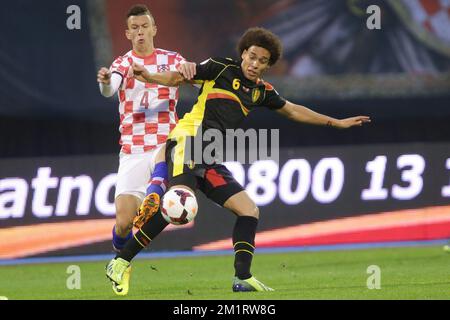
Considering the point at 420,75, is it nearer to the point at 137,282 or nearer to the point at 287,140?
the point at 287,140

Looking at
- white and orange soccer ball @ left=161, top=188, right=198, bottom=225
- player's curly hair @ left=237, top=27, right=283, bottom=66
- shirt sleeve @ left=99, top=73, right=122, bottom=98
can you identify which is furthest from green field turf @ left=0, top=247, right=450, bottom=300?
player's curly hair @ left=237, top=27, right=283, bottom=66

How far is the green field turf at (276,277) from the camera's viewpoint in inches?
318

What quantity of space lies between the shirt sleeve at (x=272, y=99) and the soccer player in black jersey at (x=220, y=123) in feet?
0.11

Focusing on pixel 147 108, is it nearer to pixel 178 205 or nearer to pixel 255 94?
pixel 255 94

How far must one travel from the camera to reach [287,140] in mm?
13492

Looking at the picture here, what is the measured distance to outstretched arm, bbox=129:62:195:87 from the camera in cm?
807

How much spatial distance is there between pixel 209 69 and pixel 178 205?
98 centimetres

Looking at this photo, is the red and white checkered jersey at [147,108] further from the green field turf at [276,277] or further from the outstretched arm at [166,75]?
the outstretched arm at [166,75]

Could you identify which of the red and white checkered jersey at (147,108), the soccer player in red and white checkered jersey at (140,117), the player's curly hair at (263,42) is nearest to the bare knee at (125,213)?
the soccer player in red and white checkered jersey at (140,117)

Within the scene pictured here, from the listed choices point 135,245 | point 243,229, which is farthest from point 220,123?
point 135,245

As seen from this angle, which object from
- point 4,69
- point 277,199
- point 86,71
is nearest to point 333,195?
point 277,199

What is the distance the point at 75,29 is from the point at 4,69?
866 mm
